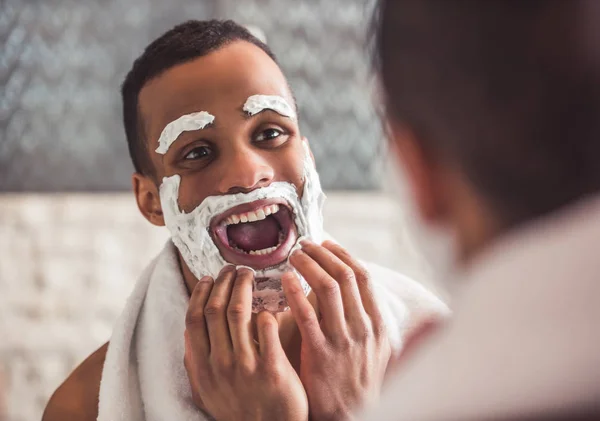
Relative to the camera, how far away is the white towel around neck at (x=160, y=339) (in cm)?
70

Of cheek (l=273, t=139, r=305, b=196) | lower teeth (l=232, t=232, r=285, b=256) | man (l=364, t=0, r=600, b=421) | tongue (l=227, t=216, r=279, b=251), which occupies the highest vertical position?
cheek (l=273, t=139, r=305, b=196)

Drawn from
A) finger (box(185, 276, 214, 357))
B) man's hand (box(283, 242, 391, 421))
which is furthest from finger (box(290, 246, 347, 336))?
finger (box(185, 276, 214, 357))

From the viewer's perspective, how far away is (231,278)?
0.66m

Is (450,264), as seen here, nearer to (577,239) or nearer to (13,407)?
(577,239)

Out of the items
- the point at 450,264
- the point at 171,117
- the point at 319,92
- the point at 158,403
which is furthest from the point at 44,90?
the point at 450,264

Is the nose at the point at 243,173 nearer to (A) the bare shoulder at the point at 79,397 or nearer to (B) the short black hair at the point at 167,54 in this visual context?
(B) the short black hair at the point at 167,54

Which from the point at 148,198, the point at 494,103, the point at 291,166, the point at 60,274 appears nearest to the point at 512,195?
the point at 494,103

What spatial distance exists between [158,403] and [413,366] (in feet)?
1.54

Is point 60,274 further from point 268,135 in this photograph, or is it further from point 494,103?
point 494,103

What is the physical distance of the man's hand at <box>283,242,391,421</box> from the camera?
2.04 feet

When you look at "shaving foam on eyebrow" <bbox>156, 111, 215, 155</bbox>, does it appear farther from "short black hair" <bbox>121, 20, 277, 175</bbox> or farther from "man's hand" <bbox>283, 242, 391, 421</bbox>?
"man's hand" <bbox>283, 242, 391, 421</bbox>

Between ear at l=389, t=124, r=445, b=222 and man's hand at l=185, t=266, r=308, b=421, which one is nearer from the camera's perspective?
ear at l=389, t=124, r=445, b=222

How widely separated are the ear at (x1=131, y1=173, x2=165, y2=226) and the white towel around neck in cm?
4

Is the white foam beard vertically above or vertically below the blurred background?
→ below
